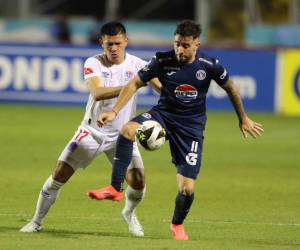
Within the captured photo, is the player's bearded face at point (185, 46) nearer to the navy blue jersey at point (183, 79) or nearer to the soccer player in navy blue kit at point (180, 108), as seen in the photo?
the soccer player in navy blue kit at point (180, 108)

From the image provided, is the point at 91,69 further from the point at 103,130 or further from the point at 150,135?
→ the point at 150,135

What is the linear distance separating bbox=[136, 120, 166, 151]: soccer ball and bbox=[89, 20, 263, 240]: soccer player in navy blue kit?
0.07m

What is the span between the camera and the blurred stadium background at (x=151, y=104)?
1106 centimetres

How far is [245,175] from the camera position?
53.6 feet

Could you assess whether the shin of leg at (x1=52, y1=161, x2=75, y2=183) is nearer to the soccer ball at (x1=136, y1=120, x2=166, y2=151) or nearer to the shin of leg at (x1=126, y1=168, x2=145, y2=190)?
the shin of leg at (x1=126, y1=168, x2=145, y2=190)

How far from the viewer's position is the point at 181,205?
10086 mm

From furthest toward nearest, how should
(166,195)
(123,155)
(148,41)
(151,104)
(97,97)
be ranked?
(148,41) → (151,104) → (166,195) → (97,97) → (123,155)

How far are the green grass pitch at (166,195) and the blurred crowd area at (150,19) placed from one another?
9283 millimetres

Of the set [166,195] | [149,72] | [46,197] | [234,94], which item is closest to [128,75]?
[149,72]

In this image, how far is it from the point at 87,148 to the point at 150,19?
82.5 feet

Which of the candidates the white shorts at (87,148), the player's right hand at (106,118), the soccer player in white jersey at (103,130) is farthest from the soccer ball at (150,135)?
the white shorts at (87,148)

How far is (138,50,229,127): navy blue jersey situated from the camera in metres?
10.0

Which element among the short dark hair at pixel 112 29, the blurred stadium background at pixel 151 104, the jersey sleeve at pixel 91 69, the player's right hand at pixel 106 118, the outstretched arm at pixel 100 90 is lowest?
the blurred stadium background at pixel 151 104

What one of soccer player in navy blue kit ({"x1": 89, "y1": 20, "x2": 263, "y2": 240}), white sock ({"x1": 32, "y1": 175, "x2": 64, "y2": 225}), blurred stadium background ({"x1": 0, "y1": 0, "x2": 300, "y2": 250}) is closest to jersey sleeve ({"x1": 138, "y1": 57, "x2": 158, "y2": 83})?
soccer player in navy blue kit ({"x1": 89, "y1": 20, "x2": 263, "y2": 240})
